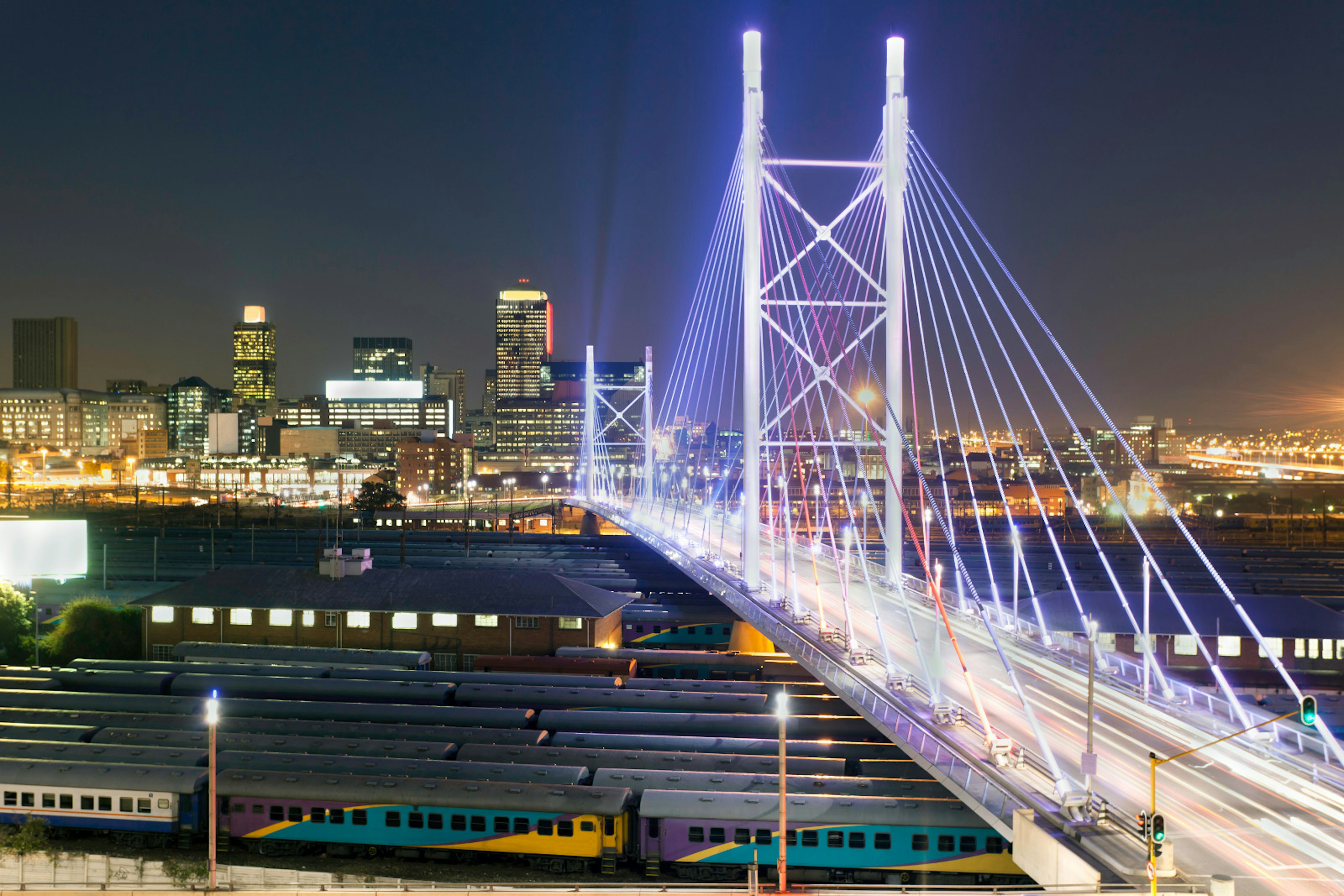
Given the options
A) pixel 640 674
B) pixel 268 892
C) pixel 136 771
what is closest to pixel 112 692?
pixel 136 771

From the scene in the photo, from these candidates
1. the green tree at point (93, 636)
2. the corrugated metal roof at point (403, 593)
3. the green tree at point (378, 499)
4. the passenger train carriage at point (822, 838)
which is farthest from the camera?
the green tree at point (378, 499)

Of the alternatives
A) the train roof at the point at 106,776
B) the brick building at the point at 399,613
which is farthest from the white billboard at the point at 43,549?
the train roof at the point at 106,776

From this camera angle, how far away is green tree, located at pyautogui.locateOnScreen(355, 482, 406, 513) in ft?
294

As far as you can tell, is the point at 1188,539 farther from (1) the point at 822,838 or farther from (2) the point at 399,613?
(2) the point at 399,613

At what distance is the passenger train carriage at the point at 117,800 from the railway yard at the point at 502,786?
34mm

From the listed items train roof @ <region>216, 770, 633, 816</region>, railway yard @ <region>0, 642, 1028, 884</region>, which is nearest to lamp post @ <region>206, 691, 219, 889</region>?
railway yard @ <region>0, 642, 1028, 884</region>

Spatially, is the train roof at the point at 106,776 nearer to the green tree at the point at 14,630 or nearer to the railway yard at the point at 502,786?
the railway yard at the point at 502,786

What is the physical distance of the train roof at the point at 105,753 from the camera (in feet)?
63.2

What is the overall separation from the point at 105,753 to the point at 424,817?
24.3 ft

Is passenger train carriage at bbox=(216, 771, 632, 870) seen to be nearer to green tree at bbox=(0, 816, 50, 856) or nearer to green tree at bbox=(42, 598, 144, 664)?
green tree at bbox=(0, 816, 50, 856)

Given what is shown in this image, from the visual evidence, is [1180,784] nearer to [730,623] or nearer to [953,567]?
[730,623]

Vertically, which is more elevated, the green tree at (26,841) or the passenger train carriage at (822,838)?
the passenger train carriage at (822,838)

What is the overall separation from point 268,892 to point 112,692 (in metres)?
16.1

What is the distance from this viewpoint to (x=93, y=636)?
3216 centimetres
